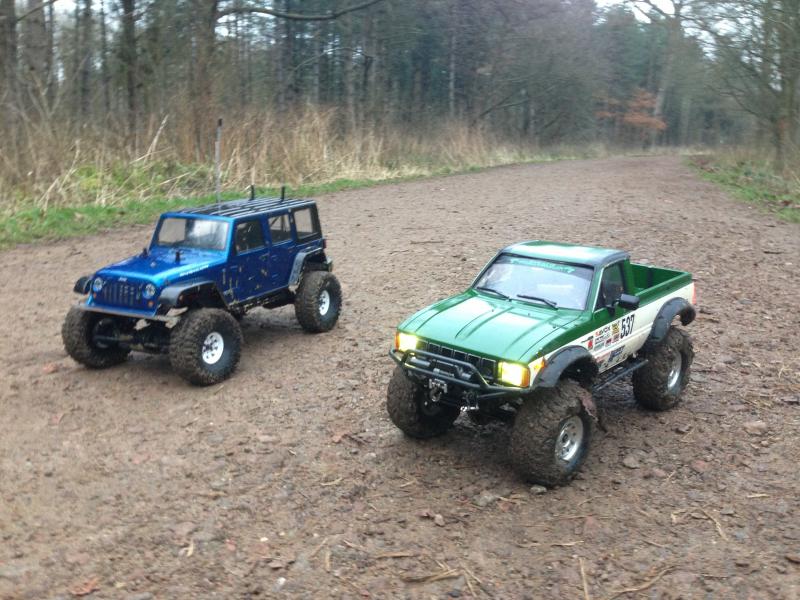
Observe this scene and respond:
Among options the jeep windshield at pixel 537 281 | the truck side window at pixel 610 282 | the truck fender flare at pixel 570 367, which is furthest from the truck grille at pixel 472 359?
the truck side window at pixel 610 282

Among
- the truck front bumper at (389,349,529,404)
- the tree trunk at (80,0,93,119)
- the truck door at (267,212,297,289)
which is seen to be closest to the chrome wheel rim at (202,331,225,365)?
the truck door at (267,212,297,289)

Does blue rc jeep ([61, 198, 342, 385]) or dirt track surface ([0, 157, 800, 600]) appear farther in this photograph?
blue rc jeep ([61, 198, 342, 385])

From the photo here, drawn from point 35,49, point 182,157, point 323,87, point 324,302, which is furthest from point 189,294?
point 323,87

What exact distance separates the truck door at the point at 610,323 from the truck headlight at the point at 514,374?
0.93 metres

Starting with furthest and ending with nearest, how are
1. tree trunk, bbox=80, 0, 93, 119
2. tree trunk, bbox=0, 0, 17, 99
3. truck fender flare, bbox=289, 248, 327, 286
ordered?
tree trunk, bbox=80, 0, 93, 119
tree trunk, bbox=0, 0, 17, 99
truck fender flare, bbox=289, 248, 327, 286

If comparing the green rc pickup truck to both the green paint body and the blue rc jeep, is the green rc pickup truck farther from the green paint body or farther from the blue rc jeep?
the blue rc jeep

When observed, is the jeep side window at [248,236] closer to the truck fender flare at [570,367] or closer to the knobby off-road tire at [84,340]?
the knobby off-road tire at [84,340]

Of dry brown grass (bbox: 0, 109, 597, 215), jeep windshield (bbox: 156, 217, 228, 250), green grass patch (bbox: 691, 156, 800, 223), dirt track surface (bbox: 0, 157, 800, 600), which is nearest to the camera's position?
dirt track surface (bbox: 0, 157, 800, 600)

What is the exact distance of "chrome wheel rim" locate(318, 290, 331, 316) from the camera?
8.68m

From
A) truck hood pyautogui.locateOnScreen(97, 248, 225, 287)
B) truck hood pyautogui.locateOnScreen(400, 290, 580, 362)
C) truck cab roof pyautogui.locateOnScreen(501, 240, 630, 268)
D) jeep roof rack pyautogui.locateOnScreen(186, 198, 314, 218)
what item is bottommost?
truck hood pyautogui.locateOnScreen(400, 290, 580, 362)

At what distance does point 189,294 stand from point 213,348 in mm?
552

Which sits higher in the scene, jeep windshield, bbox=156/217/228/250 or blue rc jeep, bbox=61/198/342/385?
jeep windshield, bbox=156/217/228/250

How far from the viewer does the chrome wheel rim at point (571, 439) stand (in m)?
5.34

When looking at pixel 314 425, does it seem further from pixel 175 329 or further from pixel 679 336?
pixel 679 336
